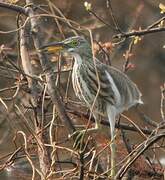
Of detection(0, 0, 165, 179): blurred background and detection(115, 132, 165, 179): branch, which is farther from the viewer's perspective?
detection(0, 0, 165, 179): blurred background

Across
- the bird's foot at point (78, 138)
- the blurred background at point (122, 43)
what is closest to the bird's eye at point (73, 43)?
the bird's foot at point (78, 138)

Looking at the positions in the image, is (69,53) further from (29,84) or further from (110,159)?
(110,159)

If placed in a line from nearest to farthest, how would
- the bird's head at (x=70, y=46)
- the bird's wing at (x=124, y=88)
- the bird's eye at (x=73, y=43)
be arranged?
the bird's head at (x=70, y=46) < the bird's eye at (x=73, y=43) < the bird's wing at (x=124, y=88)

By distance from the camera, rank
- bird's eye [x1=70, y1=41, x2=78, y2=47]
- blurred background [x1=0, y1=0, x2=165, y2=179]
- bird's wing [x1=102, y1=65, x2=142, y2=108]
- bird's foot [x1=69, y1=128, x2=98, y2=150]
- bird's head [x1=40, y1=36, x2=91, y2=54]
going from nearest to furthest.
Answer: bird's foot [x1=69, y1=128, x2=98, y2=150], bird's head [x1=40, y1=36, x2=91, y2=54], bird's eye [x1=70, y1=41, x2=78, y2=47], bird's wing [x1=102, y1=65, x2=142, y2=108], blurred background [x1=0, y1=0, x2=165, y2=179]

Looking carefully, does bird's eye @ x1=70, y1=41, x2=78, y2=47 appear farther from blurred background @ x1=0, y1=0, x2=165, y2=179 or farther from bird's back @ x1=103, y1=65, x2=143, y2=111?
blurred background @ x1=0, y1=0, x2=165, y2=179

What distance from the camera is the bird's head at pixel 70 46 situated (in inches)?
147

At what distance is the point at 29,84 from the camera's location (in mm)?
3873

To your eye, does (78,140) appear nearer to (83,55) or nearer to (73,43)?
(73,43)

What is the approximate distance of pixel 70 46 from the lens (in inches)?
154

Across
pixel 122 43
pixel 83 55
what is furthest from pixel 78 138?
pixel 122 43

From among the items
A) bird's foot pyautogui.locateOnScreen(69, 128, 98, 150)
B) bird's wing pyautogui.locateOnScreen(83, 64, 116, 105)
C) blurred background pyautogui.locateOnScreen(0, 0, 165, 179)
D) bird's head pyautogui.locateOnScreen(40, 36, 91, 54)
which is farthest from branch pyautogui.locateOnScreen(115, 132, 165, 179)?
blurred background pyautogui.locateOnScreen(0, 0, 165, 179)

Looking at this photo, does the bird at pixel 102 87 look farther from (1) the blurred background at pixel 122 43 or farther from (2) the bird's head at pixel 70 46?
(1) the blurred background at pixel 122 43

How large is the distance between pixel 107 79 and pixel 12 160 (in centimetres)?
74

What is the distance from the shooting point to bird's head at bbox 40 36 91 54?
373 centimetres
